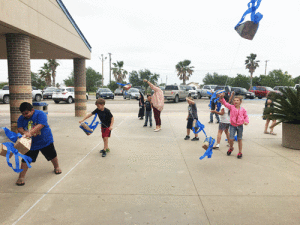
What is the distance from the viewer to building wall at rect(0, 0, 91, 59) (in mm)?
6147

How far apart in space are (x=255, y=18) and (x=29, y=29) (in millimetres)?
6368

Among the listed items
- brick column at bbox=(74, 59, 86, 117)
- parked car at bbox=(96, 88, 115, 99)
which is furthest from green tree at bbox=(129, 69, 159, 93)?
brick column at bbox=(74, 59, 86, 117)

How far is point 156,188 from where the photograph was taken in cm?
Result: 378

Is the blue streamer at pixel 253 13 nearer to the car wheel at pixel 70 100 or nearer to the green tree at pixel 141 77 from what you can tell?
the car wheel at pixel 70 100

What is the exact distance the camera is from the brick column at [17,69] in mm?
6992

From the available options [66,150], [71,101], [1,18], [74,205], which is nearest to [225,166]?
[74,205]

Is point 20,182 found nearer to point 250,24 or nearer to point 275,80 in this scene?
point 250,24

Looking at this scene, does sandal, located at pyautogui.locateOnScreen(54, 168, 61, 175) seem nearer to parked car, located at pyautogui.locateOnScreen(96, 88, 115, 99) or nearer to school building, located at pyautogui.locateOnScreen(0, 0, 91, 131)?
school building, located at pyautogui.locateOnScreen(0, 0, 91, 131)

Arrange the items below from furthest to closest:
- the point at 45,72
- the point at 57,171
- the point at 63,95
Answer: the point at 45,72 → the point at 63,95 → the point at 57,171

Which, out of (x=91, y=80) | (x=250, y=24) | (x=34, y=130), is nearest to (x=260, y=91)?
(x=250, y=24)

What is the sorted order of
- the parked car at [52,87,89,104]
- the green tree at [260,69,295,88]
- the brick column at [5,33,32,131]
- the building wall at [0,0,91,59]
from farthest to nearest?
the green tree at [260,69,295,88] < the parked car at [52,87,89,104] < the brick column at [5,33,32,131] < the building wall at [0,0,91,59]

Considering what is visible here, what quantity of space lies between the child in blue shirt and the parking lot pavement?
0.45 metres

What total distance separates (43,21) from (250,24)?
661 centimetres

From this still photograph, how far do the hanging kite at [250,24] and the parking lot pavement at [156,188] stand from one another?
298cm
